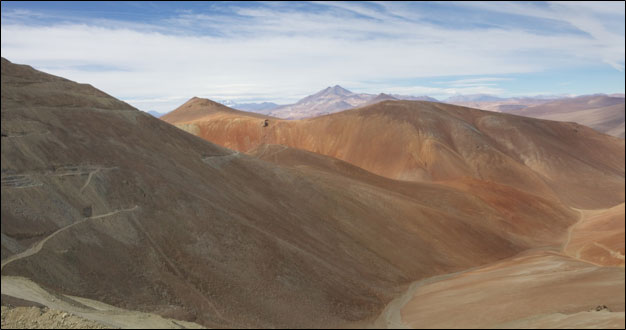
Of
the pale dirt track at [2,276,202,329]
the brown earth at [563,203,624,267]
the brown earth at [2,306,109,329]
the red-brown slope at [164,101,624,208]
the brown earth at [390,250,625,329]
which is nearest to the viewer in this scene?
the brown earth at [2,306,109,329]

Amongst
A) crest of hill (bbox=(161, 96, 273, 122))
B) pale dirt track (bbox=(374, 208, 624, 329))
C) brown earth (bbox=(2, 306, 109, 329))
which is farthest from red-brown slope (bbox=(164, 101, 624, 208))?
brown earth (bbox=(2, 306, 109, 329))

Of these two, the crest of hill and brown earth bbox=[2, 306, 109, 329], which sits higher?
the crest of hill

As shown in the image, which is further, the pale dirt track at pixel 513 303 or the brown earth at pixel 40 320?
the pale dirt track at pixel 513 303

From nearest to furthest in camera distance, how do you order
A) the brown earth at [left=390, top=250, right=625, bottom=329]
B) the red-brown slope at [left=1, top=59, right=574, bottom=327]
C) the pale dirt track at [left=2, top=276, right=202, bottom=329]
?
the pale dirt track at [left=2, top=276, right=202, bottom=329] < the brown earth at [left=390, top=250, right=625, bottom=329] < the red-brown slope at [left=1, top=59, right=574, bottom=327]

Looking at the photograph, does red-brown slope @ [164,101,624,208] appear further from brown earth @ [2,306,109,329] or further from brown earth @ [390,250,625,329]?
brown earth @ [2,306,109,329]

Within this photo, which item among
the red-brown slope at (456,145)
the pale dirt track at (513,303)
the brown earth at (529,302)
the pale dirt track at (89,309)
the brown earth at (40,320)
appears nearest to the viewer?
the brown earth at (40,320)

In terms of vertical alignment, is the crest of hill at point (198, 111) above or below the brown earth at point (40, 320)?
above

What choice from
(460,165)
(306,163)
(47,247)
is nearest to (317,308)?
(47,247)

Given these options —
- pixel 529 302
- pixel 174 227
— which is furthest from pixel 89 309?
pixel 529 302

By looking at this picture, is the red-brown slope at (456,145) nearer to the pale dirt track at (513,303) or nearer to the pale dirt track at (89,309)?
the pale dirt track at (513,303)

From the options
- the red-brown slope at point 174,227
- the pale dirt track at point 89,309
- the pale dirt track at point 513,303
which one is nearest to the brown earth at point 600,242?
the pale dirt track at point 513,303
